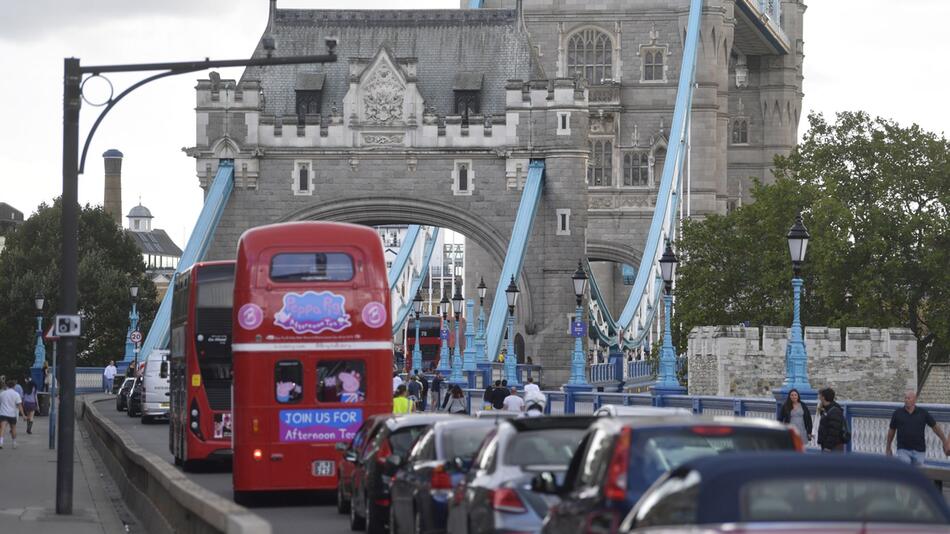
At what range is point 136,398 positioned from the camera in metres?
54.4

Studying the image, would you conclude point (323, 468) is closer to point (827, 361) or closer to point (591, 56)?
point (827, 361)

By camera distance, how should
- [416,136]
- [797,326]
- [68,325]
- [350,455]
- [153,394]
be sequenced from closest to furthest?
1. [350,455]
2. [68,325]
3. [797,326]
4. [153,394]
5. [416,136]

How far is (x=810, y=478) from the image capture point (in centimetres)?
857

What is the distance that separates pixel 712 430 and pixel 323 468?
497 inches

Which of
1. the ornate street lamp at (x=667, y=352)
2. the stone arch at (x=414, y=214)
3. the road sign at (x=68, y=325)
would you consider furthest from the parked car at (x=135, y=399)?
the road sign at (x=68, y=325)

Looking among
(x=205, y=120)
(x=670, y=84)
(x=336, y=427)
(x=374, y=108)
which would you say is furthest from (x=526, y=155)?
(x=336, y=427)

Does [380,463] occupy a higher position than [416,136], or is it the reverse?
[416,136]

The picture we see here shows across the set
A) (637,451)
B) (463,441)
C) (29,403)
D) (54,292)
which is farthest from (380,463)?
(54,292)

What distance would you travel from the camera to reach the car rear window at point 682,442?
1079 cm

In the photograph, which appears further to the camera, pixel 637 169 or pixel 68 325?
pixel 637 169

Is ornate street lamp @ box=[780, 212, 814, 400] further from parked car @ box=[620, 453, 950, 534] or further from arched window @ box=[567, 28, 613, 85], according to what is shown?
arched window @ box=[567, 28, 613, 85]

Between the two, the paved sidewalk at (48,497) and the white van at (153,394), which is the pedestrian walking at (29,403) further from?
the paved sidewalk at (48,497)

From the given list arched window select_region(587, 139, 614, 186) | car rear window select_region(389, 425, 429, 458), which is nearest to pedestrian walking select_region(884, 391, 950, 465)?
car rear window select_region(389, 425, 429, 458)

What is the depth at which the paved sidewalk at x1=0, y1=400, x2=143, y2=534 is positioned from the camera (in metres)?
20.4
